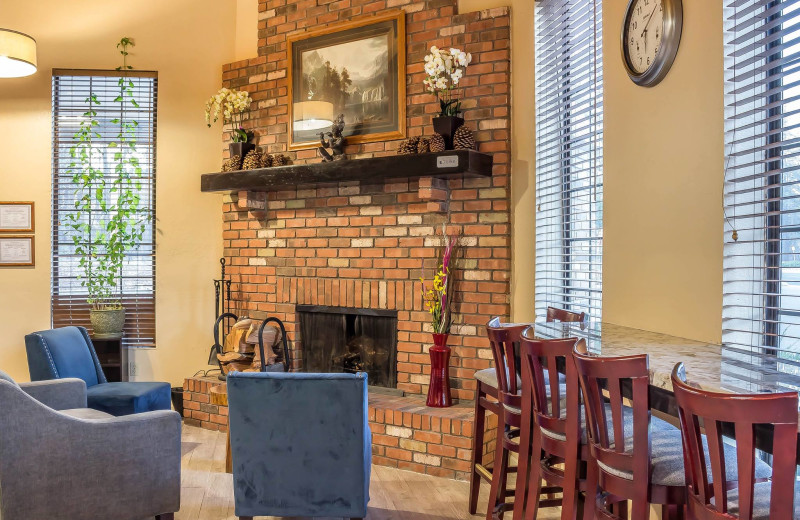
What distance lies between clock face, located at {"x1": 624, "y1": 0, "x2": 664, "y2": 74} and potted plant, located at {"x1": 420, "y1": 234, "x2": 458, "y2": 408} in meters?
1.67

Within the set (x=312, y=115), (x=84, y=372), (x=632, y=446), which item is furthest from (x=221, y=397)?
(x=632, y=446)

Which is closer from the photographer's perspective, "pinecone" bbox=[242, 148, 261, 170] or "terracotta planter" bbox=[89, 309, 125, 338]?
"pinecone" bbox=[242, 148, 261, 170]

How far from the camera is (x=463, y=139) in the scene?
440 centimetres

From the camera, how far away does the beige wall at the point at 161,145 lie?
579 centimetres

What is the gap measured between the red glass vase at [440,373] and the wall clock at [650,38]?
1.98 metres

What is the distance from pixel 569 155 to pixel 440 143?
2.56 feet

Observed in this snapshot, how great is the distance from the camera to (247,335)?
205 inches

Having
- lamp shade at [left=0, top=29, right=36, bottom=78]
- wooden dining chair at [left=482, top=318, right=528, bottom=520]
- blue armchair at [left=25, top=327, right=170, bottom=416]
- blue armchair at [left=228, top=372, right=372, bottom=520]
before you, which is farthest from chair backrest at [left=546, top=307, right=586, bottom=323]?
lamp shade at [left=0, top=29, right=36, bottom=78]

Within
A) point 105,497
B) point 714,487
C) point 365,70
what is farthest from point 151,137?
point 714,487

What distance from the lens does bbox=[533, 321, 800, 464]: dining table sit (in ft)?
5.90

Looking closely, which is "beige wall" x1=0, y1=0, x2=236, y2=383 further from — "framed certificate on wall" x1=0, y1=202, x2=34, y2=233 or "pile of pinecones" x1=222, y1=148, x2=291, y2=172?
"pile of pinecones" x1=222, y1=148, x2=291, y2=172

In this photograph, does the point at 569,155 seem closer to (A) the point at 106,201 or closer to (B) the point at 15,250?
(A) the point at 106,201

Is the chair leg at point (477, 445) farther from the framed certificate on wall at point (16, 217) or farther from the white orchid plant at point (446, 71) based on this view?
the framed certificate on wall at point (16, 217)

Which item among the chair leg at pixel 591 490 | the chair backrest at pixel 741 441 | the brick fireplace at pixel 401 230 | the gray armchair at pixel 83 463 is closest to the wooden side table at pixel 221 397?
the brick fireplace at pixel 401 230
